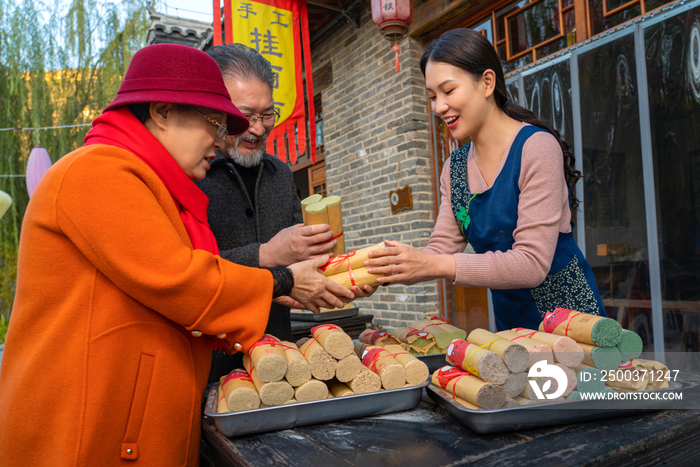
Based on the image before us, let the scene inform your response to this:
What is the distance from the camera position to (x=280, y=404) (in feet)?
3.62

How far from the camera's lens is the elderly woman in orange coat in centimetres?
101

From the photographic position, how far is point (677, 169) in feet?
9.00

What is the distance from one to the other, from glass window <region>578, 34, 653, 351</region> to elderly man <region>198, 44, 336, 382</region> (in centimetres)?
221

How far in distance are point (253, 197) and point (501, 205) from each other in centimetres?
106

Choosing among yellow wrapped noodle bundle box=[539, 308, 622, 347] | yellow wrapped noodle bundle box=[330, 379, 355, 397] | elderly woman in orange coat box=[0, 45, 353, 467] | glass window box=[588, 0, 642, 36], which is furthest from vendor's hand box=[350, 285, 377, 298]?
glass window box=[588, 0, 642, 36]

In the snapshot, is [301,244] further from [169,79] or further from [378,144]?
[378,144]

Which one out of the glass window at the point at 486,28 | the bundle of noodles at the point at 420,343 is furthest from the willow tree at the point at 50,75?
the bundle of noodles at the point at 420,343

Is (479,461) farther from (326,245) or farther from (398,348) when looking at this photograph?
(326,245)

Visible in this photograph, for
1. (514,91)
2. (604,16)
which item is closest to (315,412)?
(604,16)

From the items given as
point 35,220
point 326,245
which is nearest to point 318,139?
point 326,245

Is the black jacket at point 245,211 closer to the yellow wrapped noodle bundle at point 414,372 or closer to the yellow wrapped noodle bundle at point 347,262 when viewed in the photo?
the yellow wrapped noodle bundle at point 347,262

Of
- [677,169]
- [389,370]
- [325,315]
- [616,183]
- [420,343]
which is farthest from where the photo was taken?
[325,315]

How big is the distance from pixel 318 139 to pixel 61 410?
19.2 ft

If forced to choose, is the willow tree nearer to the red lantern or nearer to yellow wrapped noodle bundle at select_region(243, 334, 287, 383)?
the red lantern
